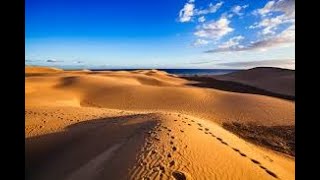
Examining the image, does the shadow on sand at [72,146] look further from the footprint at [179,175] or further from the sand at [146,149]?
the footprint at [179,175]

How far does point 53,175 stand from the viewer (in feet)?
23.9

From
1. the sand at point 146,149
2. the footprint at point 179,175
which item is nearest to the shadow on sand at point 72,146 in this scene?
the sand at point 146,149

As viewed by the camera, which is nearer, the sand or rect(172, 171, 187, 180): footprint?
rect(172, 171, 187, 180): footprint

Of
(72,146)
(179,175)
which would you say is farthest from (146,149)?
(72,146)

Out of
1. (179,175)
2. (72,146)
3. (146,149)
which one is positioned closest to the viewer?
(179,175)

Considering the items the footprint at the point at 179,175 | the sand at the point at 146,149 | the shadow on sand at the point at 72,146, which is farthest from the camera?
the shadow on sand at the point at 72,146

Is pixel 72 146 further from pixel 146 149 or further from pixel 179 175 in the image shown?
pixel 179 175

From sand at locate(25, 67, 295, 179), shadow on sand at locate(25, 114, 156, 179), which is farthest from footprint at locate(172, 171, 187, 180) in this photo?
shadow on sand at locate(25, 114, 156, 179)

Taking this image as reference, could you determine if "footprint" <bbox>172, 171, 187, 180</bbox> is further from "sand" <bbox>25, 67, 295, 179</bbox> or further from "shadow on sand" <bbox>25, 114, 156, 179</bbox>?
"shadow on sand" <bbox>25, 114, 156, 179</bbox>

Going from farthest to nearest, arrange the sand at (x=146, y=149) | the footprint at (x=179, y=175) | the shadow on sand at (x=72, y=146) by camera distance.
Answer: the shadow on sand at (x=72, y=146)
the sand at (x=146, y=149)
the footprint at (x=179, y=175)

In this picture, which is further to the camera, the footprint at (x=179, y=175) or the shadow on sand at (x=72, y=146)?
the shadow on sand at (x=72, y=146)

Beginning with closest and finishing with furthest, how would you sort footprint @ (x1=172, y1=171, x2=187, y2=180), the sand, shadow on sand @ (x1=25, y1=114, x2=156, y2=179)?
footprint @ (x1=172, y1=171, x2=187, y2=180) → the sand → shadow on sand @ (x1=25, y1=114, x2=156, y2=179)
